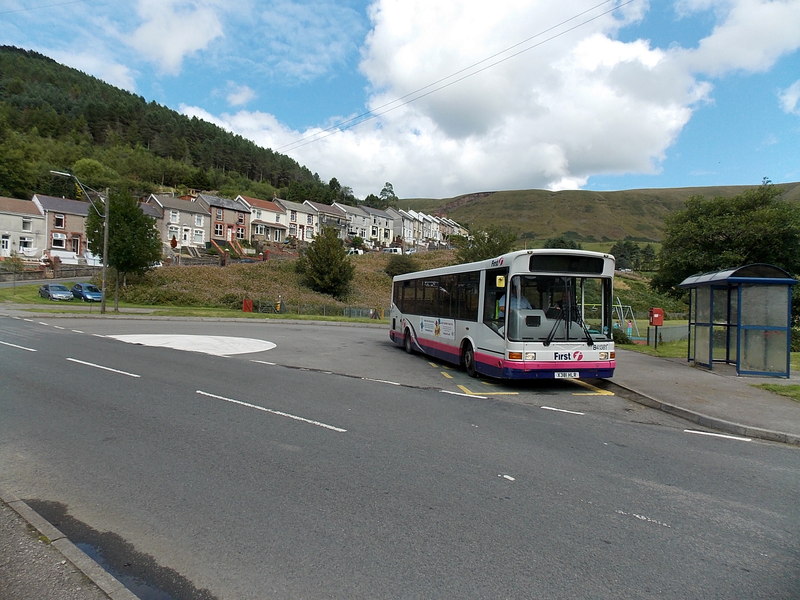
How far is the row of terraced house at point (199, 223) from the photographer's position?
6688 centimetres

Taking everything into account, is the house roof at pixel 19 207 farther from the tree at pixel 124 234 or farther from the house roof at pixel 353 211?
the house roof at pixel 353 211

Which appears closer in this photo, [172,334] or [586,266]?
[586,266]

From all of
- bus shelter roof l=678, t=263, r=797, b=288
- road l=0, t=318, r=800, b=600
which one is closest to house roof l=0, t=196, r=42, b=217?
road l=0, t=318, r=800, b=600

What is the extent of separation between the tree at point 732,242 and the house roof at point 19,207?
71.9 metres

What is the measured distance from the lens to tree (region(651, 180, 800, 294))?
22.3 meters

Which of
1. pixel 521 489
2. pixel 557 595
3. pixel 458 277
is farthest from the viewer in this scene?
pixel 458 277

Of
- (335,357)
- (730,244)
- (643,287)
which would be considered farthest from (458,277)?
(643,287)

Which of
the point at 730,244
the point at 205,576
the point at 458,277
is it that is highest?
the point at 730,244

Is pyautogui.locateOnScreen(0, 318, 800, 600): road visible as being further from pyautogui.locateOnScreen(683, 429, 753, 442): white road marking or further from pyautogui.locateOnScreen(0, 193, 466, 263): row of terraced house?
pyautogui.locateOnScreen(0, 193, 466, 263): row of terraced house

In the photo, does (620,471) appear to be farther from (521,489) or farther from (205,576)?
(205,576)

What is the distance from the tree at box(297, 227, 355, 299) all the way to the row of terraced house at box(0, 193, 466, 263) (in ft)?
28.7

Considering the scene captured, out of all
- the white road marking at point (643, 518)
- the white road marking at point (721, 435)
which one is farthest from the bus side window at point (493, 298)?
the white road marking at point (643, 518)

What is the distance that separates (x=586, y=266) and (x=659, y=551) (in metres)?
8.08

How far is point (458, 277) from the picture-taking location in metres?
13.9
